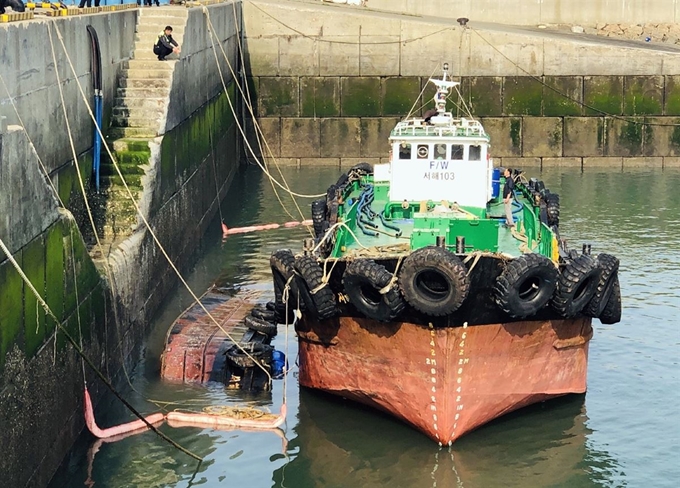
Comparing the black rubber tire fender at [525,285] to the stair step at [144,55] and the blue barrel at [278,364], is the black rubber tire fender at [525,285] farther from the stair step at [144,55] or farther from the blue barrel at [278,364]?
the stair step at [144,55]

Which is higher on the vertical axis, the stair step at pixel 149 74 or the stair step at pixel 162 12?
the stair step at pixel 162 12

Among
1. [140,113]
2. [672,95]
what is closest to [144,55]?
[140,113]

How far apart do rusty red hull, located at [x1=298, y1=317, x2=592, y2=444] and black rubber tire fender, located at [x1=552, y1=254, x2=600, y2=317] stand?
1.40ft

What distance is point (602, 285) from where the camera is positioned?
1474cm

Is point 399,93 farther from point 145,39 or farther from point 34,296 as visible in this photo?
point 34,296

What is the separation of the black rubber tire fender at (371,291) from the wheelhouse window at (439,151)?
3773 millimetres

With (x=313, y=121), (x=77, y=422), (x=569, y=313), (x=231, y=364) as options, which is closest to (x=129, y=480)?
(x=77, y=422)

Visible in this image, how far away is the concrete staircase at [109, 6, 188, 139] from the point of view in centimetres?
2061

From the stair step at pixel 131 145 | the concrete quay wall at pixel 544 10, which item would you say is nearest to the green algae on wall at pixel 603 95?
the concrete quay wall at pixel 544 10

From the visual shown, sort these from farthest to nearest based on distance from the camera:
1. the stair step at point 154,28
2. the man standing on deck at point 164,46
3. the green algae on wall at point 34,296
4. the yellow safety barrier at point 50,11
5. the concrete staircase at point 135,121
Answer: the stair step at point 154,28
the man standing on deck at point 164,46
the concrete staircase at point 135,121
the yellow safety barrier at point 50,11
the green algae on wall at point 34,296

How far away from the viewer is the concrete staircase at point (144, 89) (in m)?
20.6

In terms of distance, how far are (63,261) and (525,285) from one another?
17.9 ft

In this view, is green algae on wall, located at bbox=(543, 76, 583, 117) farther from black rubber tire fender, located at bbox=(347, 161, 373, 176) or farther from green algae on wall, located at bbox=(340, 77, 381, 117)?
black rubber tire fender, located at bbox=(347, 161, 373, 176)

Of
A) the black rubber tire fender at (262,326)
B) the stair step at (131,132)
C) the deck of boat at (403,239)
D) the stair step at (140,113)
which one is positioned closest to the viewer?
the deck of boat at (403,239)
